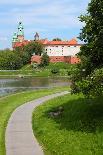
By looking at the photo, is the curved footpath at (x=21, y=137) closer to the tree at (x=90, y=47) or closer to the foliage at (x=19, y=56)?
the tree at (x=90, y=47)

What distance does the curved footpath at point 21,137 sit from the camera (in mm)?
16688

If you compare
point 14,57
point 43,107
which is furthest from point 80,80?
point 14,57

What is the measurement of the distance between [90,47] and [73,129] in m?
4.08

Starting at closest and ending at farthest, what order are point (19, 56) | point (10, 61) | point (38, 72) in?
point (38, 72) < point (10, 61) < point (19, 56)

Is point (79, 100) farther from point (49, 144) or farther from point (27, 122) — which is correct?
point (49, 144)

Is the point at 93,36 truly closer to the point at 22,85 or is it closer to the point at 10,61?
the point at 22,85

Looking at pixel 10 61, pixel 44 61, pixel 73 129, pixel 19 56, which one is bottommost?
pixel 73 129

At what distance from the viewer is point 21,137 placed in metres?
19.5

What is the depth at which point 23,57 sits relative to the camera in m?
174

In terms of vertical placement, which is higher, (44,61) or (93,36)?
(93,36)

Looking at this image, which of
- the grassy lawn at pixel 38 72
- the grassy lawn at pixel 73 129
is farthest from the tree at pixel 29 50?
the grassy lawn at pixel 73 129

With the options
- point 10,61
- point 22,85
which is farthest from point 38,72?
point 22,85

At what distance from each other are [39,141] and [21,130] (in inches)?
116

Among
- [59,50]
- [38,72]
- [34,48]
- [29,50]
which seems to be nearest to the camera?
[38,72]
